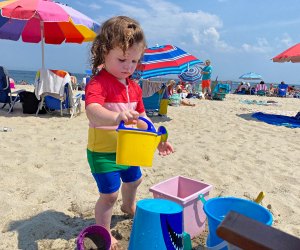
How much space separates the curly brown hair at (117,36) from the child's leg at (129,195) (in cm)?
87

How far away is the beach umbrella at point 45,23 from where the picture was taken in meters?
5.67

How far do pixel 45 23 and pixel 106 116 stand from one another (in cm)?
689

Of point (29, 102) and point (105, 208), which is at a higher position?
point (29, 102)

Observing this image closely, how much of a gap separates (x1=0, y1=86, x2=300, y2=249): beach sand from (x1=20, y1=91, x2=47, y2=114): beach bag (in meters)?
0.54

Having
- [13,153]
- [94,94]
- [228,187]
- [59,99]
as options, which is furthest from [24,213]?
[59,99]

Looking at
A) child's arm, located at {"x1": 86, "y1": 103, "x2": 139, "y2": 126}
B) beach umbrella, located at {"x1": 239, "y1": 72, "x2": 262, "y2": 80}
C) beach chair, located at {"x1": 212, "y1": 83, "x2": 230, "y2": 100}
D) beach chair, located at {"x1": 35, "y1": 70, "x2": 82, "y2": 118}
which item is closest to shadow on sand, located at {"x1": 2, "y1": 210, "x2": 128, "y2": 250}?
child's arm, located at {"x1": 86, "y1": 103, "x2": 139, "y2": 126}

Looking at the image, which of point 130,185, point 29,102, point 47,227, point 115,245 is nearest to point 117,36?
point 130,185

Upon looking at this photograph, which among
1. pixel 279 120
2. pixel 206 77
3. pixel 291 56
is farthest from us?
pixel 206 77

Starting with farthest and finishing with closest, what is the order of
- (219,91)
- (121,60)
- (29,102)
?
(219,91), (29,102), (121,60)

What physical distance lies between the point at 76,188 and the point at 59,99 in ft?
12.5

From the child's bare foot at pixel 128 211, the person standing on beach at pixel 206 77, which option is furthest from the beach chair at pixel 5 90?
the person standing on beach at pixel 206 77

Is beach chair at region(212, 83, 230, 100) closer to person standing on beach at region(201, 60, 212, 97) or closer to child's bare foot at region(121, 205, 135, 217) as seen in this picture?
person standing on beach at region(201, 60, 212, 97)

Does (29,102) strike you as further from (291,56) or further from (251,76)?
(251,76)

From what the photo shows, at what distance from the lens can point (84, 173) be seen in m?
3.21
